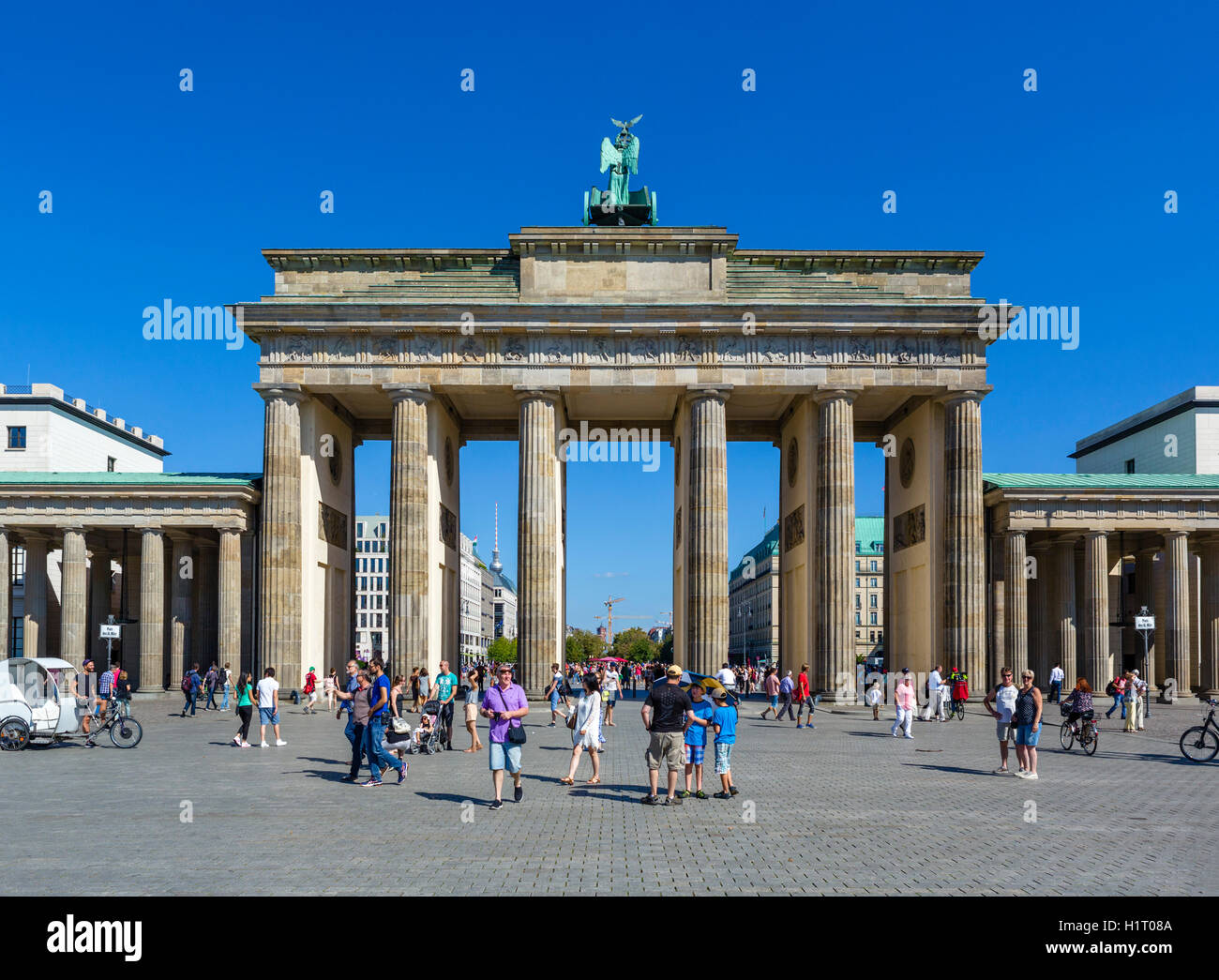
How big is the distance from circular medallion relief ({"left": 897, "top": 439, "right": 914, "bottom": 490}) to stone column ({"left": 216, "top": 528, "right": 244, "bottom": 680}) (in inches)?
1199

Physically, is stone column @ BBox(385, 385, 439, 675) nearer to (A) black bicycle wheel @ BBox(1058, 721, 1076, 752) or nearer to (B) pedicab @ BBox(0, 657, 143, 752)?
(B) pedicab @ BBox(0, 657, 143, 752)

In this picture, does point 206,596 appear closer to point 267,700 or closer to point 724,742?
point 267,700

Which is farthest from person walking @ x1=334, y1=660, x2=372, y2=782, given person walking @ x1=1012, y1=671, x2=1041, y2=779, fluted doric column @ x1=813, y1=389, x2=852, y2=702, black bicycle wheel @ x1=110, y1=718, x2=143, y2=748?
fluted doric column @ x1=813, y1=389, x2=852, y2=702

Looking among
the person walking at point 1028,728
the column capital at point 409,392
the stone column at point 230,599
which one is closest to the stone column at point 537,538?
the column capital at point 409,392

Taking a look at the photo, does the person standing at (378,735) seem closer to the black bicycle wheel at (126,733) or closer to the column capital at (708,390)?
the black bicycle wheel at (126,733)

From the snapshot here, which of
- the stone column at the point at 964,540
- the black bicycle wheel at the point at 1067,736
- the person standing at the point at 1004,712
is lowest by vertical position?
the black bicycle wheel at the point at 1067,736

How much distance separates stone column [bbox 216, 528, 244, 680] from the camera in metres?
45.6

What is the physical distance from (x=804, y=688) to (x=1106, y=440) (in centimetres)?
6219

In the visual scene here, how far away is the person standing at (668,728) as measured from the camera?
16188 millimetres

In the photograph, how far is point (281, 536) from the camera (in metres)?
44.2

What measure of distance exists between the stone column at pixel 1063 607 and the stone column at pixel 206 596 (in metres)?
40.5

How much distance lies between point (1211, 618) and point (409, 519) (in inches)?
1490

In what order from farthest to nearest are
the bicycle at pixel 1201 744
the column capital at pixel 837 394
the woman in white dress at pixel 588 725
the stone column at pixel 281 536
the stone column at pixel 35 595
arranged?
the stone column at pixel 35 595 → the column capital at pixel 837 394 → the stone column at pixel 281 536 → the bicycle at pixel 1201 744 → the woman in white dress at pixel 588 725
